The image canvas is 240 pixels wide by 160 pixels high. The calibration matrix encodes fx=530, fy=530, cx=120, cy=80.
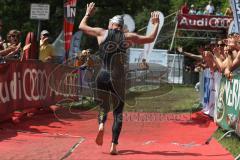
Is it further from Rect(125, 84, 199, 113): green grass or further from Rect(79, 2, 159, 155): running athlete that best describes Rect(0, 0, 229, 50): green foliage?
Rect(79, 2, 159, 155): running athlete

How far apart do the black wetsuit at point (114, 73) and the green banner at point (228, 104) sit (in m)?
2.32

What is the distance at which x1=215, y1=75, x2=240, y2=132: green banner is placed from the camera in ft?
31.4

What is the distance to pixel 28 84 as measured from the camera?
497 inches

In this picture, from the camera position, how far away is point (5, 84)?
11.0 meters

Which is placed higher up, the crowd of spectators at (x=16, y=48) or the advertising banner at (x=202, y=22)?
the advertising banner at (x=202, y=22)

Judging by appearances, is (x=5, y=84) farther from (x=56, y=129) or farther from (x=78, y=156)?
(x=78, y=156)

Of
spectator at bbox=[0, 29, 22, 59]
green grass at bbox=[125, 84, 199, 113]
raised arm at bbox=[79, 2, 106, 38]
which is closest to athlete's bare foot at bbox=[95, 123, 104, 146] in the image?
raised arm at bbox=[79, 2, 106, 38]

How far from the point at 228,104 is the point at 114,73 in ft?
10.3

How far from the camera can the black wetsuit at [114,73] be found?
323 inches

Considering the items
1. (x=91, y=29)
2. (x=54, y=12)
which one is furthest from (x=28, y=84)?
(x=54, y=12)

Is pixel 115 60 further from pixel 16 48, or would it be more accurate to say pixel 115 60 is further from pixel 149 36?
pixel 16 48

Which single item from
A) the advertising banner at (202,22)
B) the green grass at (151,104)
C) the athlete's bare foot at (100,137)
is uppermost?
the advertising banner at (202,22)

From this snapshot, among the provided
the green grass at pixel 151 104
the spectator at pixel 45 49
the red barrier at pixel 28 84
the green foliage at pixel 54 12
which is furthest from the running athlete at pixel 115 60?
the green foliage at pixel 54 12

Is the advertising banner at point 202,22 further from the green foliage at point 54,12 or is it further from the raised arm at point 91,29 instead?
the raised arm at point 91,29
